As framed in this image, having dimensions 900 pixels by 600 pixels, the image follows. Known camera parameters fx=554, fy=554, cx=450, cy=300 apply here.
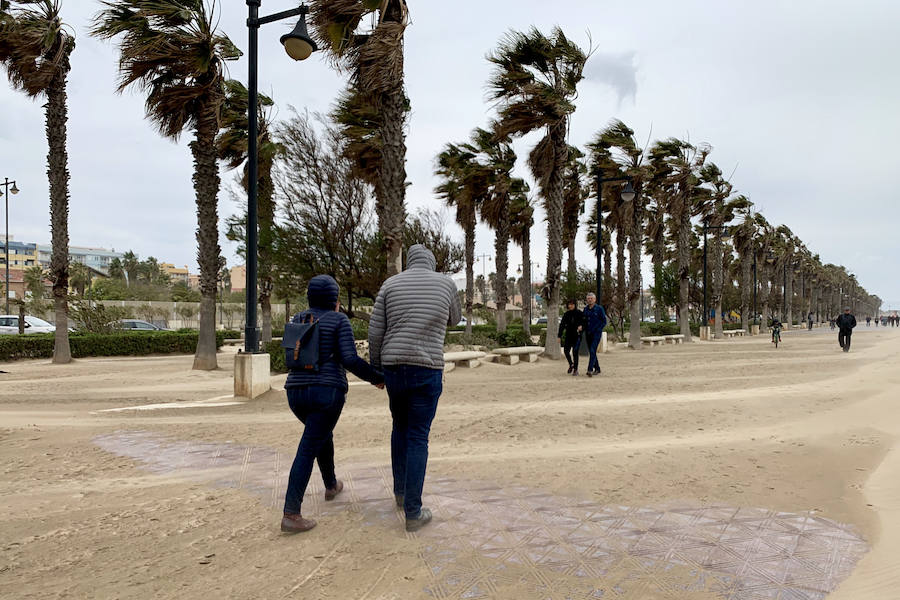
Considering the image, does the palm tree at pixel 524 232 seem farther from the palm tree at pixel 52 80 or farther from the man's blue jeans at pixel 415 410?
the man's blue jeans at pixel 415 410

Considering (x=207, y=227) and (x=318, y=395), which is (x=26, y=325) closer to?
(x=207, y=227)

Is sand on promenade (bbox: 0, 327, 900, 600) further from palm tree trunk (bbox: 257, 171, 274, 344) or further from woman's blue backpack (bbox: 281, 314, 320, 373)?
palm tree trunk (bbox: 257, 171, 274, 344)

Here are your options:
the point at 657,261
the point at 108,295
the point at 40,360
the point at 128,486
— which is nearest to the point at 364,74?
the point at 128,486

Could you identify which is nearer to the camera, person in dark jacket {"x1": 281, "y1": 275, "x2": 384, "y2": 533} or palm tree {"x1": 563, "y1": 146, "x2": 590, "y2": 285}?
person in dark jacket {"x1": 281, "y1": 275, "x2": 384, "y2": 533}

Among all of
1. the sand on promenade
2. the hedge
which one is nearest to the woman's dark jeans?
the sand on promenade

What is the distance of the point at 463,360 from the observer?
13.9 meters

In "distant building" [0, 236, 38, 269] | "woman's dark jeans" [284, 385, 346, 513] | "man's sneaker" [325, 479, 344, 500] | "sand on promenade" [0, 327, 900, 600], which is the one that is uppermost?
"distant building" [0, 236, 38, 269]

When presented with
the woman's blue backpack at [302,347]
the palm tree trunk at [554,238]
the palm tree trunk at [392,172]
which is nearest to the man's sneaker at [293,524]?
the woman's blue backpack at [302,347]

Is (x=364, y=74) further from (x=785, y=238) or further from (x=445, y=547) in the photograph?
(x=785, y=238)

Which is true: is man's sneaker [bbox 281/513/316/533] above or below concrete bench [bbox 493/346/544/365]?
below

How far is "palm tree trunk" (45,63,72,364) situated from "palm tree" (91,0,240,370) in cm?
469

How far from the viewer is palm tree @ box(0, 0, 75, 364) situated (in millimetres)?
14891

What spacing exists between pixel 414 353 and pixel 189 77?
12608 millimetres

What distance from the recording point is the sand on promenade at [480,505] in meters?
2.79
